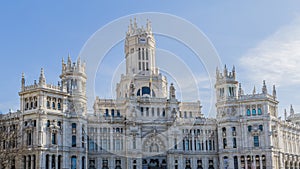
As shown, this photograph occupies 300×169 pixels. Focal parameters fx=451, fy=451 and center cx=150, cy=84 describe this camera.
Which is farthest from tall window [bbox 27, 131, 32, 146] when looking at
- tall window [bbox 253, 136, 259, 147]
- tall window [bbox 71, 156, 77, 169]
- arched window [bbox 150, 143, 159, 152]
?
tall window [bbox 253, 136, 259, 147]

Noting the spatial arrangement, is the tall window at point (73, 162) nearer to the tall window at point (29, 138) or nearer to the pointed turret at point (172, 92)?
the tall window at point (29, 138)

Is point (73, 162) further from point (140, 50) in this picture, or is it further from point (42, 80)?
point (140, 50)

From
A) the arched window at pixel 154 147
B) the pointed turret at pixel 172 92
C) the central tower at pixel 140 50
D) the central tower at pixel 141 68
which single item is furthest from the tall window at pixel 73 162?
the central tower at pixel 140 50

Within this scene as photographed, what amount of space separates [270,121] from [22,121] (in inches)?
2198

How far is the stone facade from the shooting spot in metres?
93.9

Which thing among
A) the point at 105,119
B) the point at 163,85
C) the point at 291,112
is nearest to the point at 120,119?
the point at 105,119

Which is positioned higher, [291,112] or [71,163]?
[291,112]

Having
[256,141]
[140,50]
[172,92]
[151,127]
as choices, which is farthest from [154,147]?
[140,50]

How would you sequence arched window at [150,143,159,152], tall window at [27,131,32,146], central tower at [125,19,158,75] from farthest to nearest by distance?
central tower at [125,19,158,75], arched window at [150,143,159,152], tall window at [27,131,32,146]

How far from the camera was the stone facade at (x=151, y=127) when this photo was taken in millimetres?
93938

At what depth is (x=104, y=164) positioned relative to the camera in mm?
103062

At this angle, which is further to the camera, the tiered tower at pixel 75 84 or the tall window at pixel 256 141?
the tall window at pixel 256 141

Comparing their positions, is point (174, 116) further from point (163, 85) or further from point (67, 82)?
point (67, 82)

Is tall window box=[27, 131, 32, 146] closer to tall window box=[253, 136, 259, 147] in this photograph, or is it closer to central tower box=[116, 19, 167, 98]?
central tower box=[116, 19, 167, 98]
